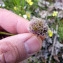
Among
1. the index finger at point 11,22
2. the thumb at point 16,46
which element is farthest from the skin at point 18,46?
the index finger at point 11,22

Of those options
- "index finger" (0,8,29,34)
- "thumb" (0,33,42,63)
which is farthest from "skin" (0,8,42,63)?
"index finger" (0,8,29,34)

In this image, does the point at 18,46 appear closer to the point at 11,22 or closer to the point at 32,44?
the point at 32,44

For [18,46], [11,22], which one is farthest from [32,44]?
[11,22]

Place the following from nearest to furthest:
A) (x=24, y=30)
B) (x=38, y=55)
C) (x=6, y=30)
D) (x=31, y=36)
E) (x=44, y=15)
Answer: (x=31, y=36), (x=24, y=30), (x=6, y=30), (x=38, y=55), (x=44, y=15)

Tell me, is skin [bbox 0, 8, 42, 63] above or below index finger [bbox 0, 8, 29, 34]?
below

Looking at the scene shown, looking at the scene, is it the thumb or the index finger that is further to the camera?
the index finger

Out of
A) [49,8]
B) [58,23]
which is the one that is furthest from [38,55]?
[49,8]

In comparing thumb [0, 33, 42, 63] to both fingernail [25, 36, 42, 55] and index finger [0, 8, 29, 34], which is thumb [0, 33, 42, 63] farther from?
index finger [0, 8, 29, 34]

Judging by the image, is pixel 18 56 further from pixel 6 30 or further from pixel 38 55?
pixel 38 55

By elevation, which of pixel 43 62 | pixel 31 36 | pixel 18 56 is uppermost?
pixel 31 36
